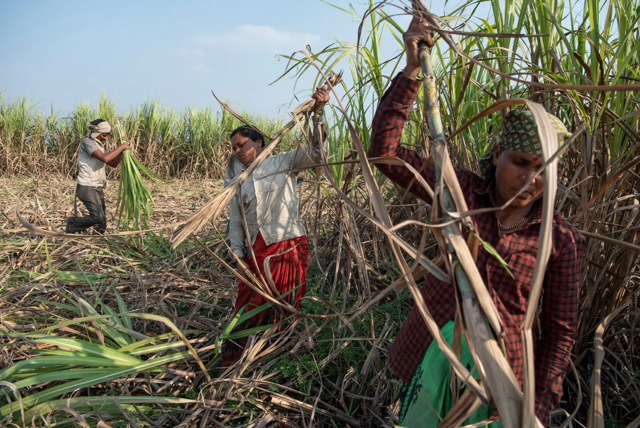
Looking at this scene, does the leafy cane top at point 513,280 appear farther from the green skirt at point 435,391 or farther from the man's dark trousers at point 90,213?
the man's dark trousers at point 90,213

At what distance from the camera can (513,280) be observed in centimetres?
95

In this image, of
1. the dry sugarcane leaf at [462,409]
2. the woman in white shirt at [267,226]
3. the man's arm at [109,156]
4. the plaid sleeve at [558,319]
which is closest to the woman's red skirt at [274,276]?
the woman in white shirt at [267,226]

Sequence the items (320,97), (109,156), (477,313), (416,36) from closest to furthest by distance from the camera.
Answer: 1. (477,313)
2. (416,36)
3. (320,97)
4. (109,156)

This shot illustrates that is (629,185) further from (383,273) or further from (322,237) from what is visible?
(322,237)

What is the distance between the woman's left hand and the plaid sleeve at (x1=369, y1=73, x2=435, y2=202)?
669mm

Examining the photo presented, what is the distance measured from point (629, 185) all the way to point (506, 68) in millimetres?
630

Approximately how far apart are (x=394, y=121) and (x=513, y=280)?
18.3 inches

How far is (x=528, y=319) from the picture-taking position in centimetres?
52

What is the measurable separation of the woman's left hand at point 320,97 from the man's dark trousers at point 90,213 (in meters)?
3.20

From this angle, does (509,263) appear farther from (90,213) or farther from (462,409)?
(90,213)

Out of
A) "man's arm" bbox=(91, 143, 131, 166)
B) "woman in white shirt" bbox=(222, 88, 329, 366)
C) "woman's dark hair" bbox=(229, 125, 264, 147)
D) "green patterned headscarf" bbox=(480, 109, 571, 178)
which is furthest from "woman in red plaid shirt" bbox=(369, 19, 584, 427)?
"man's arm" bbox=(91, 143, 131, 166)

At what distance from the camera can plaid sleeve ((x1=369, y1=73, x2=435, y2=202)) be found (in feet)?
3.22

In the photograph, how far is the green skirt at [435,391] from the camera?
→ 0.92m

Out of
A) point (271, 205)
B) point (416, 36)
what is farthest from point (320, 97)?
point (416, 36)
